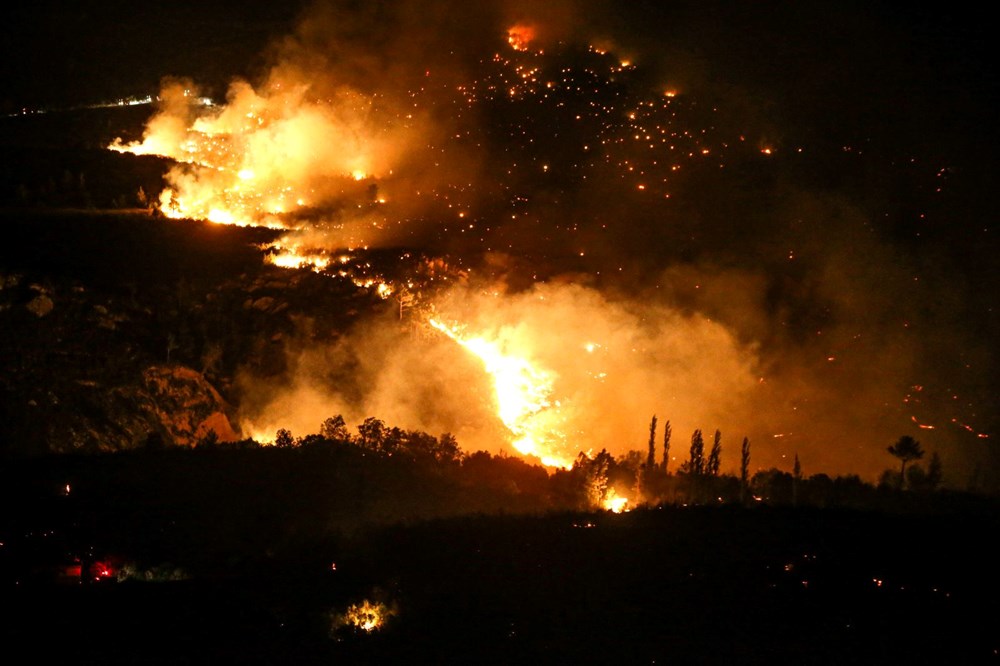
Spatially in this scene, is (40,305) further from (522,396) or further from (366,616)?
(366,616)

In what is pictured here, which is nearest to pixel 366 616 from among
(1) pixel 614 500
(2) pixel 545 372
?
(1) pixel 614 500

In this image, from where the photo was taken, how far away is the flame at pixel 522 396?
27.5 metres

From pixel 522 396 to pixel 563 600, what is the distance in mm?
19052

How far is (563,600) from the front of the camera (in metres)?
9.92

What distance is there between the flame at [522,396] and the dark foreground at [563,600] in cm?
1484

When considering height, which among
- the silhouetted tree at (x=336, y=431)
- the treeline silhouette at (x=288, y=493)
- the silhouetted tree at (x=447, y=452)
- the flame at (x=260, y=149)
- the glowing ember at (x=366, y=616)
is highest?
the flame at (x=260, y=149)

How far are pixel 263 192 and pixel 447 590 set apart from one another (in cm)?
3381

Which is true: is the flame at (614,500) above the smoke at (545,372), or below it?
below

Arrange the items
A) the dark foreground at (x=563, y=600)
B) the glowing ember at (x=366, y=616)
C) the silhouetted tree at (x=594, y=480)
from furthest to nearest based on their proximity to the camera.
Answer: the silhouetted tree at (x=594, y=480) → the glowing ember at (x=366, y=616) → the dark foreground at (x=563, y=600)

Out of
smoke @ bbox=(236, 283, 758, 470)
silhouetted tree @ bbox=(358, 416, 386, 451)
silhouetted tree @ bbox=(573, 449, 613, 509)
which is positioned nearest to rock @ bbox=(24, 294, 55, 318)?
smoke @ bbox=(236, 283, 758, 470)

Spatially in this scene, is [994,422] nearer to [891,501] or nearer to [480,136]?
[891,501]

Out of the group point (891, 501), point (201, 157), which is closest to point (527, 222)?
point (201, 157)

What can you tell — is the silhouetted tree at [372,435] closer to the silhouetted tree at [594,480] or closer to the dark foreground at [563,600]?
the silhouetted tree at [594,480]

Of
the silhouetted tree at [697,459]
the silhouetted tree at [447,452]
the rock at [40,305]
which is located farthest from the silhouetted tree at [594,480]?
the rock at [40,305]
